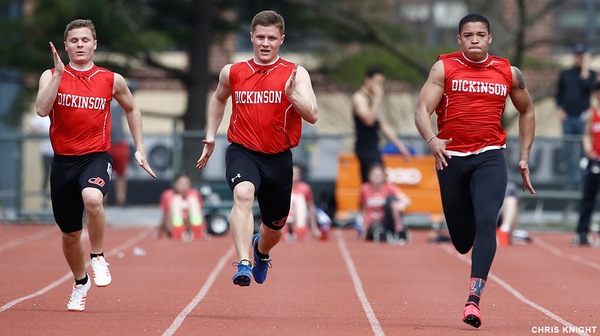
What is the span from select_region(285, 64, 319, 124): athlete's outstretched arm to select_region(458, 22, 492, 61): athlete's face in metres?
1.11

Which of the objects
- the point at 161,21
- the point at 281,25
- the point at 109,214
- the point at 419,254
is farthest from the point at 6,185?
the point at 281,25

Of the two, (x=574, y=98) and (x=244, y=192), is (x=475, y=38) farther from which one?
(x=574, y=98)

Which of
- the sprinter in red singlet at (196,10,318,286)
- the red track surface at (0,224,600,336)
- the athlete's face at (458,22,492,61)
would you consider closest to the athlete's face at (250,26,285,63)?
the sprinter in red singlet at (196,10,318,286)

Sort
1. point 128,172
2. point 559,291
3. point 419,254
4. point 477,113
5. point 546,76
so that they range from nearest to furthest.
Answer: point 477,113 < point 559,291 < point 419,254 < point 128,172 < point 546,76

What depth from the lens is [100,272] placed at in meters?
8.93

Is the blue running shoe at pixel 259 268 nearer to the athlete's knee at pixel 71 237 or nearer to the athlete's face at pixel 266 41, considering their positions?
the athlete's knee at pixel 71 237

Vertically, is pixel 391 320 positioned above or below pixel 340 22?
below

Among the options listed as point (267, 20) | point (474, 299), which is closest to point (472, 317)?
point (474, 299)

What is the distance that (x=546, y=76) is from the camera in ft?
79.9

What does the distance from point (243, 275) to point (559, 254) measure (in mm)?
8245

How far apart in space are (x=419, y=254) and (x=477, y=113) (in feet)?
22.8

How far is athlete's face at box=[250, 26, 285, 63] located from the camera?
8.64m

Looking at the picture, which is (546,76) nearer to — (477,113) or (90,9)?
(90,9)

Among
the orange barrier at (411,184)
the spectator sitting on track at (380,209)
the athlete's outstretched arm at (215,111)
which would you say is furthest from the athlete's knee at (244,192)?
the orange barrier at (411,184)
